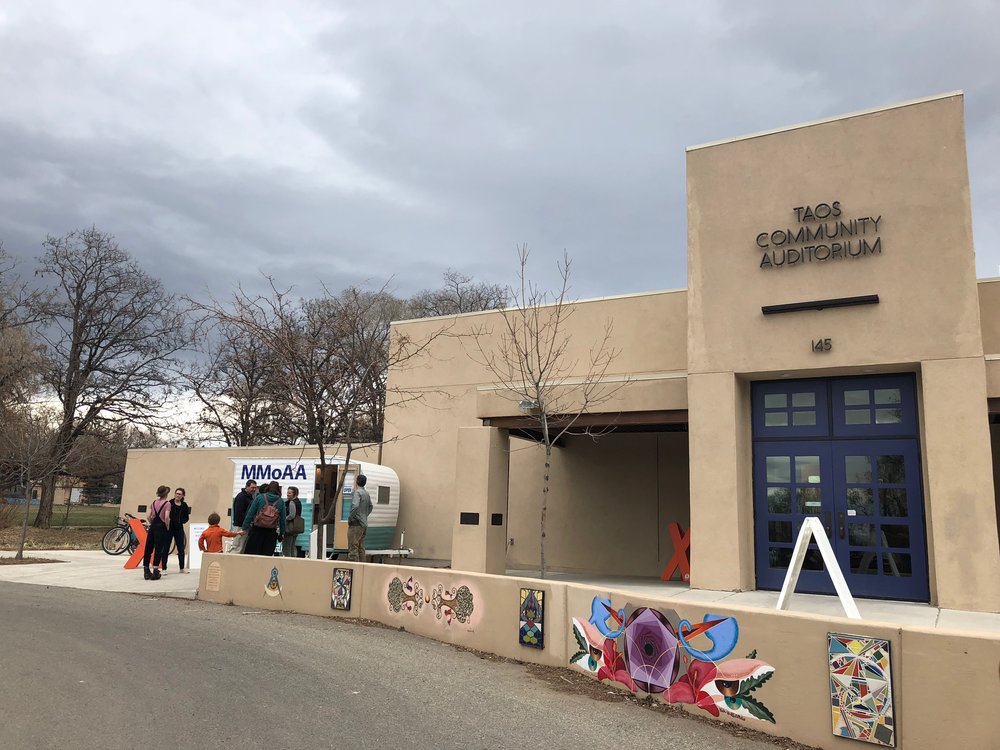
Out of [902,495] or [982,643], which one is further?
[902,495]

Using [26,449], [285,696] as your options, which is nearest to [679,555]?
[285,696]

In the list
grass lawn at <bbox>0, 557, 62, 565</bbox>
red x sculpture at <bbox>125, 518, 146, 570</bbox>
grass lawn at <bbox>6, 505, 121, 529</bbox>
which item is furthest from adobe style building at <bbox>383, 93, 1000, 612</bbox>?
grass lawn at <bbox>6, 505, 121, 529</bbox>

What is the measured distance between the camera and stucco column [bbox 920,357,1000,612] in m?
10.3

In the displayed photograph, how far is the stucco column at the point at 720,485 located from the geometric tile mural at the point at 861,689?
6181mm

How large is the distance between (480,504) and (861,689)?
903 centimetres

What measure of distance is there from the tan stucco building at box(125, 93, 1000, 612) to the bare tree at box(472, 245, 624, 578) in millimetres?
402

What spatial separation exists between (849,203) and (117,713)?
1177cm

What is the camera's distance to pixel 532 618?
8.27m

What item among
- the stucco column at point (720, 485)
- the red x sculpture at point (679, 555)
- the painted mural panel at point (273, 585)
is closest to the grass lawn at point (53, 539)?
the painted mural panel at point (273, 585)

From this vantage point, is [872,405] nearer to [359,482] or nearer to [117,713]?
[359,482]

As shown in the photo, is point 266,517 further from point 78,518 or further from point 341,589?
point 78,518

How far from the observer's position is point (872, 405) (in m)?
12.1

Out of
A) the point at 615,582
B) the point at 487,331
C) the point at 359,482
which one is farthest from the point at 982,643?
the point at 487,331

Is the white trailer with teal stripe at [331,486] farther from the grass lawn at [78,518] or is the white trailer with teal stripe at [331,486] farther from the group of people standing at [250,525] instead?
the grass lawn at [78,518]
